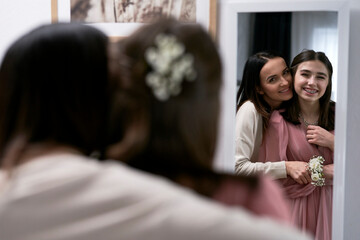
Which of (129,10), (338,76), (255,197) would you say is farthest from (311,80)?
(255,197)

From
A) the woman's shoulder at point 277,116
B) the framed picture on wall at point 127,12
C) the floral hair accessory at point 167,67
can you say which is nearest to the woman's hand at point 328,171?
the woman's shoulder at point 277,116

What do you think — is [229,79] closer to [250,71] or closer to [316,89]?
[250,71]

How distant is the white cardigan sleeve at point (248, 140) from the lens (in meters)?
1.75

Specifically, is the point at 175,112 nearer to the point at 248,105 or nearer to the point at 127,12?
the point at 248,105

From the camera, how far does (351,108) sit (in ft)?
5.68

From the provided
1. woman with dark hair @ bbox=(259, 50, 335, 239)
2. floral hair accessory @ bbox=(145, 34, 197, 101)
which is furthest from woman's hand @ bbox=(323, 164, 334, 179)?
floral hair accessory @ bbox=(145, 34, 197, 101)

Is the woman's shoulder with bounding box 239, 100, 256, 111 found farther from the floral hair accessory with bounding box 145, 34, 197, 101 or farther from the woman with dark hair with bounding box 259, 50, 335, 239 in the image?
the floral hair accessory with bounding box 145, 34, 197, 101

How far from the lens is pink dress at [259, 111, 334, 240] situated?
1690mm

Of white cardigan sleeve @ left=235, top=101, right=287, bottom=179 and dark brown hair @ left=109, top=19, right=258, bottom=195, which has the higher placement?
dark brown hair @ left=109, top=19, right=258, bottom=195

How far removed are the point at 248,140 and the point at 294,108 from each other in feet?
0.67

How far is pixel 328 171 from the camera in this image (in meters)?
1.69

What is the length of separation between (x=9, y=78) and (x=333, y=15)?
1.25m

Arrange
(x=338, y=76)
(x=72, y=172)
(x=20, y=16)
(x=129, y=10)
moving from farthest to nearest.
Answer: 1. (x=20, y=16)
2. (x=129, y=10)
3. (x=338, y=76)
4. (x=72, y=172)

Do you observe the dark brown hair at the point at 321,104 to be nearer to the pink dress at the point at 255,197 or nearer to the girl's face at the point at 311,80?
the girl's face at the point at 311,80
